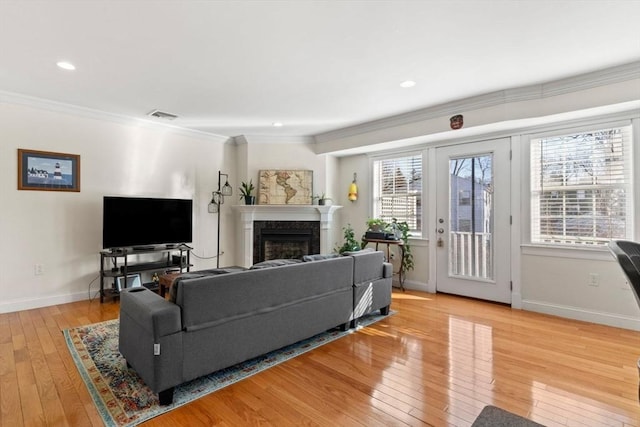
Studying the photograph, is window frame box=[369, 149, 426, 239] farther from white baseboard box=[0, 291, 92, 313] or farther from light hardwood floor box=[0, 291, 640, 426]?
white baseboard box=[0, 291, 92, 313]

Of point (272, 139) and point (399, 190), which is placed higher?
point (272, 139)

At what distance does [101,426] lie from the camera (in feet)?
5.78

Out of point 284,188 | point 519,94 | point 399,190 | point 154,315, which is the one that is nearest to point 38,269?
point 154,315

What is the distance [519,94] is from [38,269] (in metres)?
5.91

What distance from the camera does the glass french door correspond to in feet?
13.7

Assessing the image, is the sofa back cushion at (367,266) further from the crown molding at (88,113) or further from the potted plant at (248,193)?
the crown molding at (88,113)

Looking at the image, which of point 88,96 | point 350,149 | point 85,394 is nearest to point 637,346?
point 350,149

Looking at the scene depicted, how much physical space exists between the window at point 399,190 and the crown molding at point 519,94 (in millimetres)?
782

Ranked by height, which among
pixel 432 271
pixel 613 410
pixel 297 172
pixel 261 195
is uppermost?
pixel 297 172

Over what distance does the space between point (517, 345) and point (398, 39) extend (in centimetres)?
282

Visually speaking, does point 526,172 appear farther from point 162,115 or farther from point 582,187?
point 162,115

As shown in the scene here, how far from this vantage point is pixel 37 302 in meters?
A: 3.87

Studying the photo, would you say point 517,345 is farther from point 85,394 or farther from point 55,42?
point 55,42

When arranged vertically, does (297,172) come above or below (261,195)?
above
